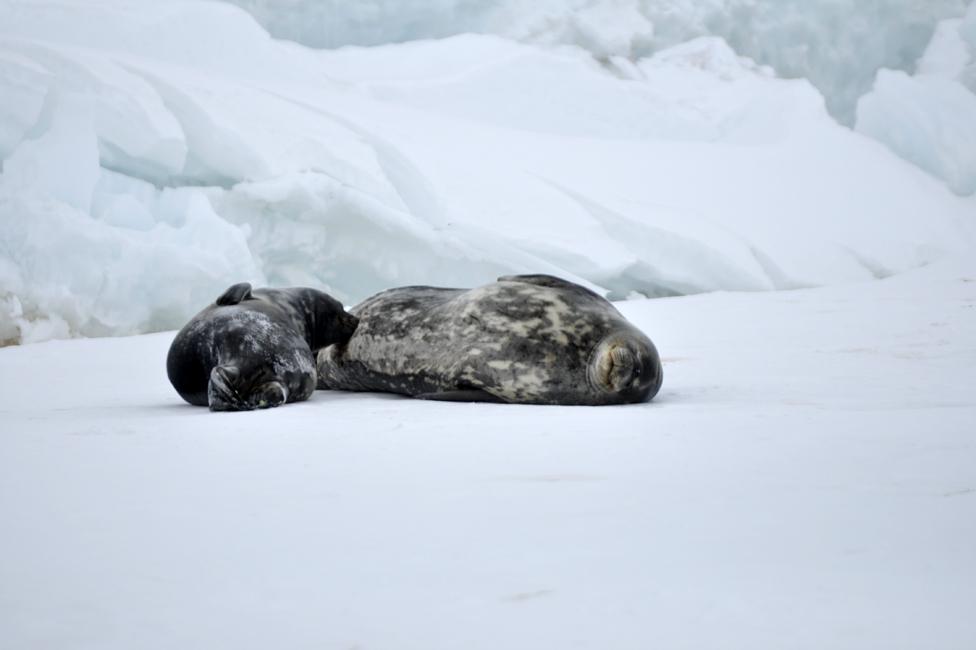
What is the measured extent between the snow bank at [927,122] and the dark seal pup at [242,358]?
9.10 meters

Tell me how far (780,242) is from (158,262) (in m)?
5.25

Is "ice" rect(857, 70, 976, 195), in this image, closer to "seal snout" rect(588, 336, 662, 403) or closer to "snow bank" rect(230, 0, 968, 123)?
"snow bank" rect(230, 0, 968, 123)

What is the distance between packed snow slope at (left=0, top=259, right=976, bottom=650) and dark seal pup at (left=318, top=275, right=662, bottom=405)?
0.17 metres

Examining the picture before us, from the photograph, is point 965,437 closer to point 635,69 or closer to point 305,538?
point 305,538

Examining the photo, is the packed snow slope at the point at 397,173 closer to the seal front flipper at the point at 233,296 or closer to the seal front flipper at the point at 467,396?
the seal front flipper at the point at 233,296

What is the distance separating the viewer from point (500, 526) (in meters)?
1.31

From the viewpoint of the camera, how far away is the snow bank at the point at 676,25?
9.70 metres

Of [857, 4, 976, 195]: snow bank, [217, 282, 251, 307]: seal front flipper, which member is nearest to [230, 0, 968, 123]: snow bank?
[857, 4, 976, 195]: snow bank

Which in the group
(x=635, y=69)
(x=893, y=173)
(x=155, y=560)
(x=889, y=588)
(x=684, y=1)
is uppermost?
(x=684, y=1)

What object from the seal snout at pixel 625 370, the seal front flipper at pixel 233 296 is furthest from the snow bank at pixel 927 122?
the seal front flipper at pixel 233 296

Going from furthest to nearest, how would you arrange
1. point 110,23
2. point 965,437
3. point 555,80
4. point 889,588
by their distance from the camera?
point 555,80 < point 110,23 < point 965,437 < point 889,588

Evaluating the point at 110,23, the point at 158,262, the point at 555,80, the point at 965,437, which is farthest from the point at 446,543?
the point at 555,80

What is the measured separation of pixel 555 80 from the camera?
9.23m

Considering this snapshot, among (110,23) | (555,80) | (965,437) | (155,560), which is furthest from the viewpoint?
(555,80)
